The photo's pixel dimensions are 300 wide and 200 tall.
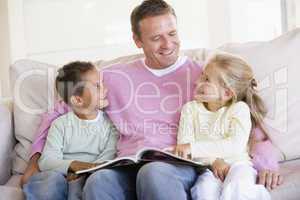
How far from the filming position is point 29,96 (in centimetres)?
174

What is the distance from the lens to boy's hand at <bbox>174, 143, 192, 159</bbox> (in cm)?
144

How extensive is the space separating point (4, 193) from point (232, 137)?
2.39 feet

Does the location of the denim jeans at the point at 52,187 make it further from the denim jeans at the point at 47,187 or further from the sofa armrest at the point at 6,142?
the sofa armrest at the point at 6,142

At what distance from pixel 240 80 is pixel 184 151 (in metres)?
0.31

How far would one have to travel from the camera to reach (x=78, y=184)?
139cm

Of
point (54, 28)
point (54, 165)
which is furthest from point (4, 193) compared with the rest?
point (54, 28)

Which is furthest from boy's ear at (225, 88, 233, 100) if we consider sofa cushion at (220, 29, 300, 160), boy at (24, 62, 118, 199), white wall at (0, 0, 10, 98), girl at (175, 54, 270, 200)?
white wall at (0, 0, 10, 98)

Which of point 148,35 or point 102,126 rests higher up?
point 148,35

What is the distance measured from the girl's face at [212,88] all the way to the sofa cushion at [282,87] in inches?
6.5

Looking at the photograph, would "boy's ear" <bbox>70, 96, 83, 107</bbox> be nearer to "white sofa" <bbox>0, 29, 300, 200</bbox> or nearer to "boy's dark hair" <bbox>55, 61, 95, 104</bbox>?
"boy's dark hair" <bbox>55, 61, 95, 104</bbox>

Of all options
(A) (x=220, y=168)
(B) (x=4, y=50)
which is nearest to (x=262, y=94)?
(A) (x=220, y=168)

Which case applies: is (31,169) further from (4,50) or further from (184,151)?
(4,50)

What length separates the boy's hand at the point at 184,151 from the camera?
1437mm

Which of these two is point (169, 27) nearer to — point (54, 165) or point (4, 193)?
point (54, 165)
